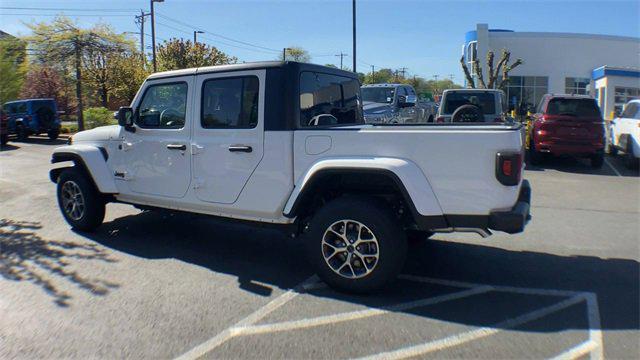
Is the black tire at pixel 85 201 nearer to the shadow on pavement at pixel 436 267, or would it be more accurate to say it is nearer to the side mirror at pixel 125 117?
the shadow on pavement at pixel 436 267

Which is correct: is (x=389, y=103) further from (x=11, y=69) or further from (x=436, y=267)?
(x=11, y=69)

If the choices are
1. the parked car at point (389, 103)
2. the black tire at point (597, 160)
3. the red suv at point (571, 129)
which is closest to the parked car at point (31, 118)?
the parked car at point (389, 103)

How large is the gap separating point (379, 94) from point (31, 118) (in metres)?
15.8

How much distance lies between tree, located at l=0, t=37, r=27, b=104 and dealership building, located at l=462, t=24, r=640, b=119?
30168 millimetres

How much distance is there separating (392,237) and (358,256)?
35cm

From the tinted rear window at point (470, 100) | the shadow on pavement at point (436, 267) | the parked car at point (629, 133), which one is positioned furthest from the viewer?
the tinted rear window at point (470, 100)

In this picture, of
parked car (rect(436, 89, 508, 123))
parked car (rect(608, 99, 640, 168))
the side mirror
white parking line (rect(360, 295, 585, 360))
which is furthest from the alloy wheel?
parked car (rect(608, 99, 640, 168))

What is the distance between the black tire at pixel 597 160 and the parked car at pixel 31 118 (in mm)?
20546

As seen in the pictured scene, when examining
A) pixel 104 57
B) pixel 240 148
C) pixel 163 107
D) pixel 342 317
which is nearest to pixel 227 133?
pixel 240 148

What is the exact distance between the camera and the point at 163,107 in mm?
5629

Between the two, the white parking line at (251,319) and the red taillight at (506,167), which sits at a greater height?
the red taillight at (506,167)

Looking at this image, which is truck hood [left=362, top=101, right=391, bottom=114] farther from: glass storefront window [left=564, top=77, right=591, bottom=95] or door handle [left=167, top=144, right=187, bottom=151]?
glass storefront window [left=564, top=77, right=591, bottom=95]

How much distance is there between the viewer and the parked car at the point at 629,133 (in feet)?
39.6

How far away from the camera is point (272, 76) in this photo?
15.5 feet
